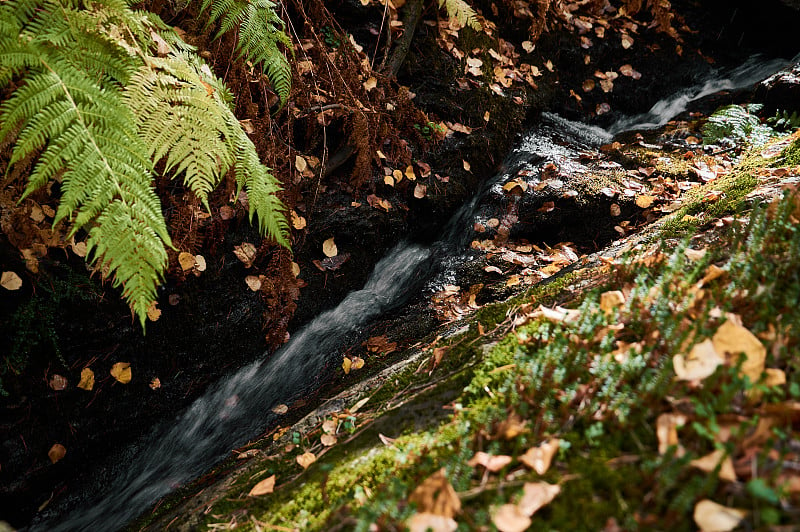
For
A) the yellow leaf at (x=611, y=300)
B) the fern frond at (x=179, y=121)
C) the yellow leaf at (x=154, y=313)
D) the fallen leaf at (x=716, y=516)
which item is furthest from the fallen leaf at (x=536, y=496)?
the yellow leaf at (x=154, y=313)

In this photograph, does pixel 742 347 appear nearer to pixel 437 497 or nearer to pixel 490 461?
pixel 490 461

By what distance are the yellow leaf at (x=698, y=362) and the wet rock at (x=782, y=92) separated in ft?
14.5

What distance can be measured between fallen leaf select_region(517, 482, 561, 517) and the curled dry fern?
1365mm

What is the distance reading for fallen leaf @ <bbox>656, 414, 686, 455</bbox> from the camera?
846 millimetres

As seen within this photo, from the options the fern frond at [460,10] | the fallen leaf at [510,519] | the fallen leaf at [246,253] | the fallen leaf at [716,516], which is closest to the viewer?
the fallen leaf at [716,516]

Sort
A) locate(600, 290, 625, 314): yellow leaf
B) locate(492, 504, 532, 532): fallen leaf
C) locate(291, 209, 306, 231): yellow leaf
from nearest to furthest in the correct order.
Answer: locate(492, 504, 532, 532): fallen leaf, locate(600, 290, 625, 314): yellow leaf, locate(291, 209, 306, 231): yellow leaf

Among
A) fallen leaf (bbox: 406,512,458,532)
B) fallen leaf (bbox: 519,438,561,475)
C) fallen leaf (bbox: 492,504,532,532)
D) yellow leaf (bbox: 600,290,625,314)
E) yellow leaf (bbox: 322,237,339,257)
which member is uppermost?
yellow leaf (bbox: 600,290,625,314)

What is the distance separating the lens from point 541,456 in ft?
3.07

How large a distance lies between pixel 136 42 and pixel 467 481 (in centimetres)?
234

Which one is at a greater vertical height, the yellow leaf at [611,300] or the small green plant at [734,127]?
the small green plant at [734,127]

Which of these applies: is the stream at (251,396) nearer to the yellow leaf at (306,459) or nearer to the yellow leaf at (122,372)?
the yellow leaf at (122,372)

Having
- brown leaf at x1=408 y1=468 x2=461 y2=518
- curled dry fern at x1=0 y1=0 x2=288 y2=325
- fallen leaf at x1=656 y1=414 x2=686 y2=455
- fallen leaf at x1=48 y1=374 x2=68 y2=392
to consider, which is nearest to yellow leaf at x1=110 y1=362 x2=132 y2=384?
fallen leaf at x1=48 y1=374 x2=68 y2=392

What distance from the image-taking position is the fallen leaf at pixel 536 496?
0.85 m

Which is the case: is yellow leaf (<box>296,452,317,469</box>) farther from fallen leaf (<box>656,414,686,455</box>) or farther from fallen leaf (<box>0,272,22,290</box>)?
fallen leaf (<box>0,272,22,290</box>)
